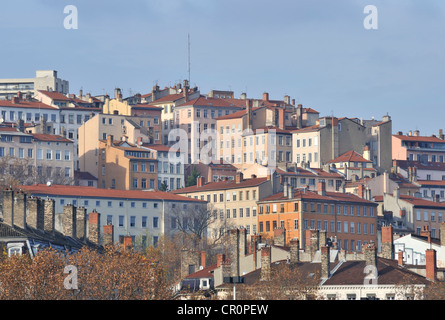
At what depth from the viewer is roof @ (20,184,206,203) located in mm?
174625

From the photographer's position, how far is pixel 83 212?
10312cm

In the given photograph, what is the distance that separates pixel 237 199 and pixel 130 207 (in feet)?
46.3

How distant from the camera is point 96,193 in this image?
596 feet

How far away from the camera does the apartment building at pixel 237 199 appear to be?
18788cm

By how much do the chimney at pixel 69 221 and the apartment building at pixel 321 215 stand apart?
79.0 meters

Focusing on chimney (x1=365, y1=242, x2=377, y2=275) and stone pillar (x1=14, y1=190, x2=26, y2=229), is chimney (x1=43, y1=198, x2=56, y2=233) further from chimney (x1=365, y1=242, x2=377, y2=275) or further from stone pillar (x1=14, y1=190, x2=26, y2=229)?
chimney (x1=365, y1=242, x2=377, y2=275)

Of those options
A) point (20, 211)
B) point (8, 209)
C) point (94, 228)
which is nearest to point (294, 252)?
point (94, 228)

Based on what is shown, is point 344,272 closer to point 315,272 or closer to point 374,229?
point 315,272

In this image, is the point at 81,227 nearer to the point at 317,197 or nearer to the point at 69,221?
the point at 69,221

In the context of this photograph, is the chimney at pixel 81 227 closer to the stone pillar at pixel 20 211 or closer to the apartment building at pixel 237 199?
the stone pillar at pixel 20 211

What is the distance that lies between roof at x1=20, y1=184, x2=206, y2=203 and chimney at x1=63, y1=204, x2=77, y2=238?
7091 cm
